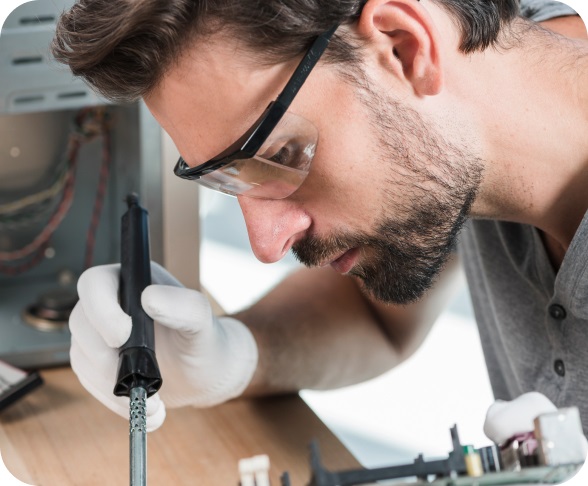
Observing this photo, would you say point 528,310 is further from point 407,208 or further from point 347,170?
point 347,170

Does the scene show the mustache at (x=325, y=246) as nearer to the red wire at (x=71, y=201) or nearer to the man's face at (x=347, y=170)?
the man's face at (x=347, y=170)

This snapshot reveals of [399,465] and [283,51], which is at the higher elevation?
[283,51]

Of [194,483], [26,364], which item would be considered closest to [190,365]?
[194,483]

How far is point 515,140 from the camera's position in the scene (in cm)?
105

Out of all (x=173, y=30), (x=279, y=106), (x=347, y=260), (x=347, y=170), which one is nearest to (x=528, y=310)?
(x=347, y=260)

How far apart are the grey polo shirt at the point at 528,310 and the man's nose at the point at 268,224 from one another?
351 mm

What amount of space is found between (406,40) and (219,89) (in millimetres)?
209

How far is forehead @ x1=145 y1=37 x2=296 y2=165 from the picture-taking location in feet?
2.89

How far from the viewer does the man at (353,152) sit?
2.92 feet

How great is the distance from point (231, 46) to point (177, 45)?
2.2 inches

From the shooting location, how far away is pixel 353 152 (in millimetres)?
955

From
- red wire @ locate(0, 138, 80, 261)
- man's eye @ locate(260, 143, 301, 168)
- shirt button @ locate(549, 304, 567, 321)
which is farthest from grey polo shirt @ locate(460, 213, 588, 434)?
red wire @ locate(0, 138, 80, 261)

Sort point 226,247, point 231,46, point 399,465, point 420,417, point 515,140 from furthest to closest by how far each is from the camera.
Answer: point 226,247 → point 420,417 → point 515,140 → point 231,46 → point 399,465

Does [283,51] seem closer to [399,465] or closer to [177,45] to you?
[177,45]
